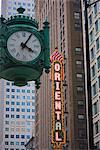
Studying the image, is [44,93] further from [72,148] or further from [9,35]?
[9,35]

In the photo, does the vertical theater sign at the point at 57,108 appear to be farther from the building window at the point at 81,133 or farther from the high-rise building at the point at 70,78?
the building window at the point at 81,133

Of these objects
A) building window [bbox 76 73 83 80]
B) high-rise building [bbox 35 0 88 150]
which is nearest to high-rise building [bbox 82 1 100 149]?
high-rise building [bbox 35 0 88 150]

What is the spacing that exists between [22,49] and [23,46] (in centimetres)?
6

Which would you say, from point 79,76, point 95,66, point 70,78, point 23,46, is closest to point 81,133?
point 70,78

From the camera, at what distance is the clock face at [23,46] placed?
6836 mm

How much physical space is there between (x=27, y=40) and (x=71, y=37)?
8866 centimetres

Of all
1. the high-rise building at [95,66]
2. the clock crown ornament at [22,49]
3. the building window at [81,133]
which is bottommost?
the clock crown ornament at [22,49]

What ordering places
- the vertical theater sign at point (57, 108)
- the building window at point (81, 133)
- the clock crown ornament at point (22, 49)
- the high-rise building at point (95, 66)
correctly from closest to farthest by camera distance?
the clock crown ornament at point (22, 49)
the high-rise building at point (95, 66)
the vertical theater sign at point (57, 108)
the building window at point (81, 133)

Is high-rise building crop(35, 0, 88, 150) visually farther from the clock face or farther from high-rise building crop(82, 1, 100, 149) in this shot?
the clock face

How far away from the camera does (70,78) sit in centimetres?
9044

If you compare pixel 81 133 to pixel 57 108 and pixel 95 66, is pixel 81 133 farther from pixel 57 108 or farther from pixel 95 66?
pixel 95 66

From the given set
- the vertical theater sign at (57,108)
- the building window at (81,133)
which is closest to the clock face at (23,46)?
the vertical theater sign at (57,108)

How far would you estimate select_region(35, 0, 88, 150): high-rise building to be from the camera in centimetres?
8756

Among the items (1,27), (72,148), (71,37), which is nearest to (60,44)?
(71,37)
